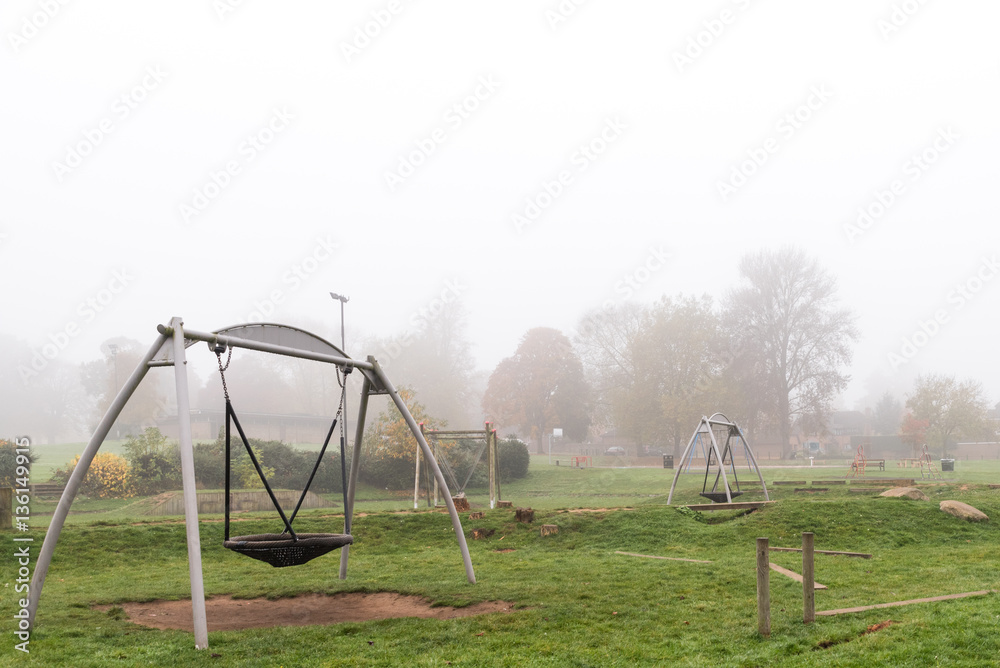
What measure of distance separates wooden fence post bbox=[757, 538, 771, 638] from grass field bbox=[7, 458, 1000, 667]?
0.47 feet

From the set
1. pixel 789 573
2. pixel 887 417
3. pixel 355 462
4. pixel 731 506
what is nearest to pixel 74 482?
pixel 355 462

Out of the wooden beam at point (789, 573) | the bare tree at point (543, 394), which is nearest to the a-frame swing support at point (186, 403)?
the wooden beam at point (789, 573)

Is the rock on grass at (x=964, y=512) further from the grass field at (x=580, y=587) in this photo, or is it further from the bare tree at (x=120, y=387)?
the bare tree at (x=120, y=387)

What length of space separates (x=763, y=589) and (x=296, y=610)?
209 inches

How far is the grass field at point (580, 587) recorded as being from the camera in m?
6.56

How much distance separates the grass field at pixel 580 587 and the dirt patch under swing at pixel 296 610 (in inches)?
11.4

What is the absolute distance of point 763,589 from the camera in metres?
6.88

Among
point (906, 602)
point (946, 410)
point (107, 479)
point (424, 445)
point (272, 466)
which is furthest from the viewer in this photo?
point (946, 410)

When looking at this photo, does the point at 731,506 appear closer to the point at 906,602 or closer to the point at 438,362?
the point at 906,602

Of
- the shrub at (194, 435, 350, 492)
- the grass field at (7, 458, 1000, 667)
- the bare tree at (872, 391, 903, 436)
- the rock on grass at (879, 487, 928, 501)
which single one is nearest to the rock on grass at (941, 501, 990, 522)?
the grass field at (7, 458, 1000, 667)

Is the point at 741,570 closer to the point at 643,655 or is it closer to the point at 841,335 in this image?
the point at 643,655

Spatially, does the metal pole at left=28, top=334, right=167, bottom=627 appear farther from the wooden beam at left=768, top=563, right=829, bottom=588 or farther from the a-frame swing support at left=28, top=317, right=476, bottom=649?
the wooden beam at left=768, top=563, right=829, bottom=588

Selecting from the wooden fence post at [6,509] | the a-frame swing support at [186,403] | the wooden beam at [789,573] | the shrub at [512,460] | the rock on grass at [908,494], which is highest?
the a-frame swing support at [186,403]

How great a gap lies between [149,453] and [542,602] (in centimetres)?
2387
